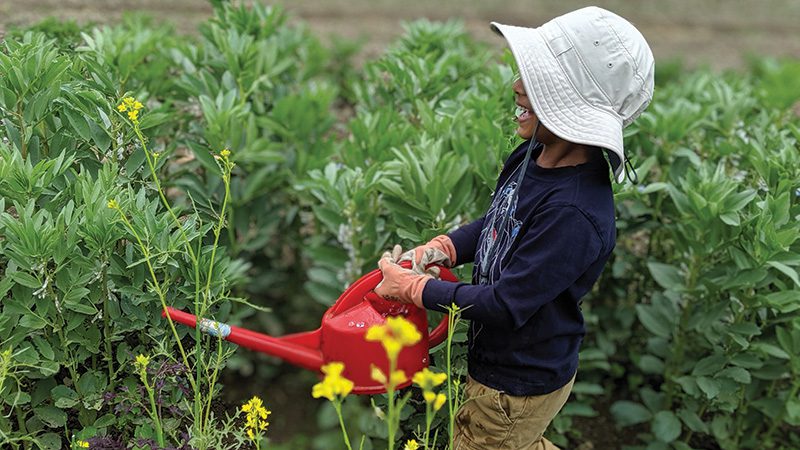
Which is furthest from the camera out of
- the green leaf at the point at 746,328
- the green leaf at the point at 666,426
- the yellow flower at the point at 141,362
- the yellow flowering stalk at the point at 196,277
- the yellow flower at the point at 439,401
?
the green leaf at the point at 666,426

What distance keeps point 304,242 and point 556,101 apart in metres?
1.94

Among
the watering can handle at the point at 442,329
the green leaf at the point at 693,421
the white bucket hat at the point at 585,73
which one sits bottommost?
the green leaf at the point at 693,421

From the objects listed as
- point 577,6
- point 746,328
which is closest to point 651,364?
point 746,328

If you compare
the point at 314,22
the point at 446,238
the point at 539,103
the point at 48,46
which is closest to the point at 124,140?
the point at 48,46

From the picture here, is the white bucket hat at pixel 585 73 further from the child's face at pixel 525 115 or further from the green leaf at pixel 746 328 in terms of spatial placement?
the green leaf at pixel 746 328

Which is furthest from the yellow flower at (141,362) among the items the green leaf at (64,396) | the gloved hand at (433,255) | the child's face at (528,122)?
the child's face at (528,122)

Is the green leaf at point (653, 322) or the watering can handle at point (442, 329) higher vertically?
the watering can handle at point (442, 329)

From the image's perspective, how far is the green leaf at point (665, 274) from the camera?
115 inches

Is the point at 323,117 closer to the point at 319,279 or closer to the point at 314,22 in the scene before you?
the point at 319,279

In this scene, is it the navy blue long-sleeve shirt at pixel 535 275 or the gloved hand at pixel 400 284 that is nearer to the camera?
the navy blue long-sleeve shirt at pixel 535 275

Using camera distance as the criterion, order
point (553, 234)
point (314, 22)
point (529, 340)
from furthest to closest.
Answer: point (314, 22) < point (529, 340) < point (553, 234)

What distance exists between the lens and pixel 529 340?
197 centimetres

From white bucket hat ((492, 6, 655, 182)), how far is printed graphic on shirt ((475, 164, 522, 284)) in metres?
0.24

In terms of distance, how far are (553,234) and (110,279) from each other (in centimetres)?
110
